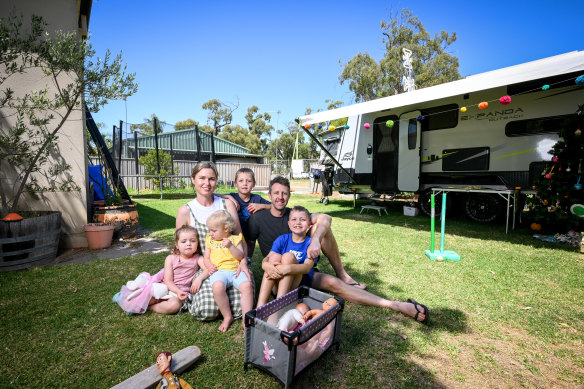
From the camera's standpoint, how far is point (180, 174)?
52.7 feet

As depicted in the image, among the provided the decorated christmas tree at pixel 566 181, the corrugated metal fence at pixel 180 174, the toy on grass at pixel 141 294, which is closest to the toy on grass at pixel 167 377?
the toy on grass at pixel 141 294

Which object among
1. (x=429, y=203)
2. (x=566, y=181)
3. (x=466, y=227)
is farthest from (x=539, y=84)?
(x=429, y=203)

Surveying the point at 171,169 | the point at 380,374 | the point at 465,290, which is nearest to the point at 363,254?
the point at 465,290

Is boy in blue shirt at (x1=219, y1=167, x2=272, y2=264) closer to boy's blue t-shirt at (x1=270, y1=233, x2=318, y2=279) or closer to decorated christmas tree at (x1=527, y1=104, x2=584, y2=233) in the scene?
boy's blue t-shirt at (x1=270, y1=233, x2=318, y2=279)

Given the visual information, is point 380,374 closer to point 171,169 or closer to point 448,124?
point 448,124

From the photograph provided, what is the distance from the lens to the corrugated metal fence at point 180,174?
13.4m

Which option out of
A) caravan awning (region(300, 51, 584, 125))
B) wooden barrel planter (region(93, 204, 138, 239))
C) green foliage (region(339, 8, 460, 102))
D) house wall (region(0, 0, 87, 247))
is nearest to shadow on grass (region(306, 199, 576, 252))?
caravan awning (region(300, 51, 584, 125))

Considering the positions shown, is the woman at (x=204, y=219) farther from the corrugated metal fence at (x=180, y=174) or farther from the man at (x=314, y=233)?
the corrugated metal fence at (x=180, y=174)

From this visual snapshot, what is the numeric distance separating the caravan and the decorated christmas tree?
0.18 meters

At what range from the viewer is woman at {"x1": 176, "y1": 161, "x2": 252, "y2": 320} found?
2.26m

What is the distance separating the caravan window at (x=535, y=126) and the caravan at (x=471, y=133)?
0.05 feet

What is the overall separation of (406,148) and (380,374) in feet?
21.3

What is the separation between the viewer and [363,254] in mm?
4258

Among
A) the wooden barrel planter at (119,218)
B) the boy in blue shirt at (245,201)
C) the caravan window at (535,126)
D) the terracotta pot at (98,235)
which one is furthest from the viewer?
the caravan window at (535,126)
